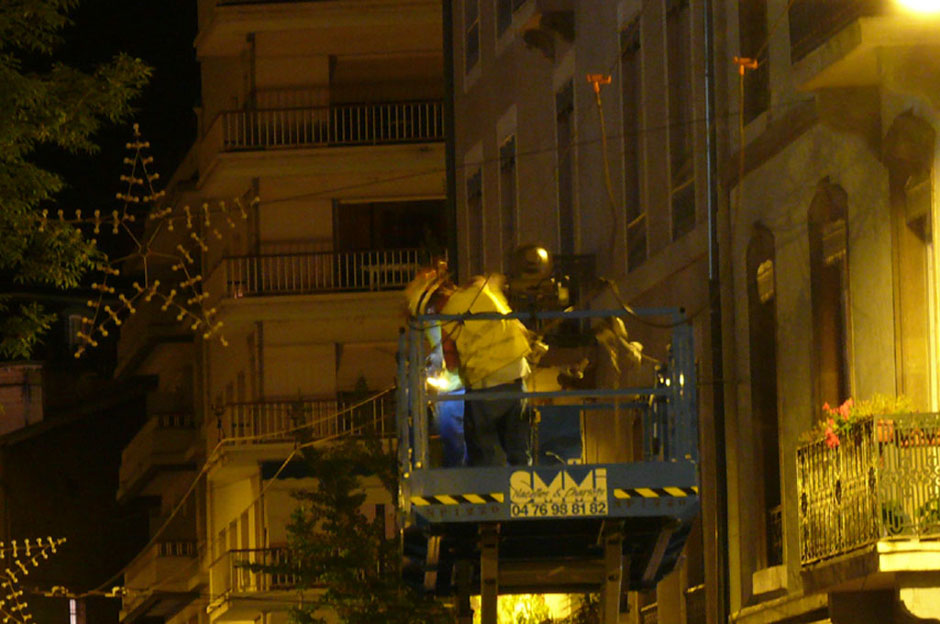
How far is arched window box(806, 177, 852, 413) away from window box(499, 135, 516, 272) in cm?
1259

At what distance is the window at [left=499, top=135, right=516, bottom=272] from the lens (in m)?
31.0

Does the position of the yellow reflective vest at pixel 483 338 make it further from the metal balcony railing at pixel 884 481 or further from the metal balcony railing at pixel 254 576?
the metal balcony railing at pixel 254 576

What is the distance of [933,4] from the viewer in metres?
14.8

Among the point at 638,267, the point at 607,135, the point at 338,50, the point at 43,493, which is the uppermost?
the point at 338,50

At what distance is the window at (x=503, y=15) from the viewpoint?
3096 centimetres

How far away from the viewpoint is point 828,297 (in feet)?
60.2

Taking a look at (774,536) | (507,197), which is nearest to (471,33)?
(507,197)

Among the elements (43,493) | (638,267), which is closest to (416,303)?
(638,267)

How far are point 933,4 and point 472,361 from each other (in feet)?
12.8

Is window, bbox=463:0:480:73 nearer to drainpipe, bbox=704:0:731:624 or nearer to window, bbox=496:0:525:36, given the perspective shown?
window, bbox=496:0:525:36

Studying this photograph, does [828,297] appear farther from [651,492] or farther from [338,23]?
[338,23]

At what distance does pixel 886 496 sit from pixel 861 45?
10.5ft

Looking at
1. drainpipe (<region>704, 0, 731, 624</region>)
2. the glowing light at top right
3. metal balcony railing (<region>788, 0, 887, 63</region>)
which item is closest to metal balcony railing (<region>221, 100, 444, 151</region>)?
drainpipe (<region>704, 0, 731, 624</region>)

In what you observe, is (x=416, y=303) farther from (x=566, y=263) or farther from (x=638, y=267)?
(x=566, y=263)
